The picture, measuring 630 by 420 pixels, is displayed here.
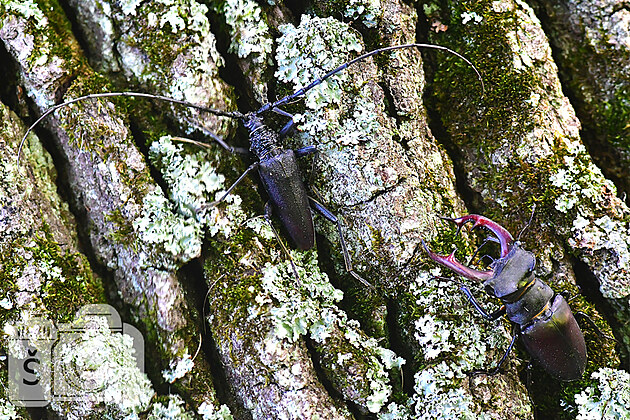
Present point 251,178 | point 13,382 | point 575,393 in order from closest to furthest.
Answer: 1. point 13,382
2. point 575,393
3. point 251,178

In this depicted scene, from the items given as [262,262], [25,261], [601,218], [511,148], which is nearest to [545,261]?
[601,218]

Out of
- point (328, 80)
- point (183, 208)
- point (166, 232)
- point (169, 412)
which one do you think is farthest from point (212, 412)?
point (328, 80)

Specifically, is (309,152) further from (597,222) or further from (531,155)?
(597,222)

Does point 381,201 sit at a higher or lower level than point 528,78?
lower

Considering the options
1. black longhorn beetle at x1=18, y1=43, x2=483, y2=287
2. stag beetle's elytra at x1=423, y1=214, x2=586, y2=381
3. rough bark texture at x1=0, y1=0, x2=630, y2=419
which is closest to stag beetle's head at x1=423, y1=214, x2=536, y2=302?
stag beetle's elytra at x1=423, y1=214, x2=586, y2=381

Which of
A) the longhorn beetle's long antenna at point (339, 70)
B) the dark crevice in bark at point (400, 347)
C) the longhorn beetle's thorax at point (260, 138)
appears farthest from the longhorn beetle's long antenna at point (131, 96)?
the dark crevice in bark at point (400, 347)

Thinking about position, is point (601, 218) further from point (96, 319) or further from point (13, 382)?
point (13, 382)

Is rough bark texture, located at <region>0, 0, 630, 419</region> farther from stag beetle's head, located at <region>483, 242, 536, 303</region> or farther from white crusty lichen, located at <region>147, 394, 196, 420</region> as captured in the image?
stag beetle's head, located at <region>483, 242, 536, 303</region>
